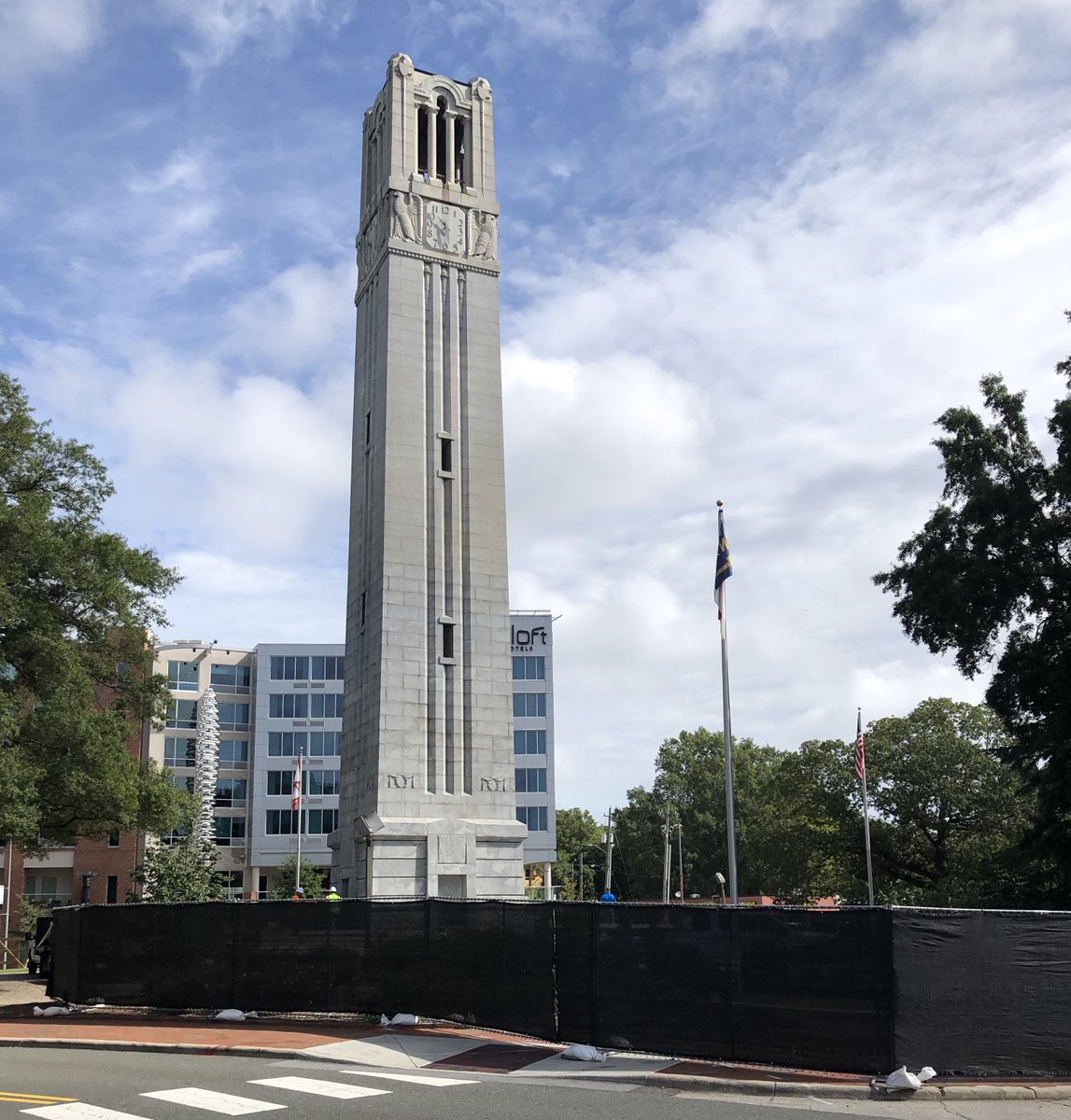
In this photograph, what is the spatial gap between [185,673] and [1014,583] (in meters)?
58.1

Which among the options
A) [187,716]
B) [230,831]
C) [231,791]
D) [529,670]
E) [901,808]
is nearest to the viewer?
[901,808]

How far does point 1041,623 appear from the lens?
3550cm

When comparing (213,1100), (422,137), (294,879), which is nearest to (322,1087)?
(213,1100)

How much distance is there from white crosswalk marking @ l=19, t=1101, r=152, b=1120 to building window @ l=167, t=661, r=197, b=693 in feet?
225

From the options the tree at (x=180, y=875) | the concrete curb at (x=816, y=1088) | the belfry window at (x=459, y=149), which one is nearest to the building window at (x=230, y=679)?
the tree at (x=180, y=875)

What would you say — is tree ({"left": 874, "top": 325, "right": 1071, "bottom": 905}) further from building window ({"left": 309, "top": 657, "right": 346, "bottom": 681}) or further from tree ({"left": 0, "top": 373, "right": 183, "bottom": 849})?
building window ({"left": 309, "top": 657, "right": 346, "bottom": 681})

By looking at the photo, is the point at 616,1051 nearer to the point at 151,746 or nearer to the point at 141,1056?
the point at 141,1056

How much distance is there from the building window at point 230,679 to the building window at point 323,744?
5793 mm

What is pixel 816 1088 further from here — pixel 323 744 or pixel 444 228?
pixel 323 744

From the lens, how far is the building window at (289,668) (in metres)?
79.3

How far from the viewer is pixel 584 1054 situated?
15031 mm

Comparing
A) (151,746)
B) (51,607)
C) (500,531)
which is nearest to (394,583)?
(500,531)

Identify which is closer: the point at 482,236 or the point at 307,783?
the point at 482,236

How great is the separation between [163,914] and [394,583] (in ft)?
46.2
